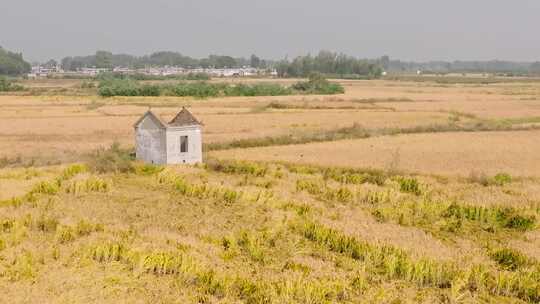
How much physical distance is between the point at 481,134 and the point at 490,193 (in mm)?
17843

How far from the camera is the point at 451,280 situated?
1059cm

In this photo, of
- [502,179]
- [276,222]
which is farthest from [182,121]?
[502,179]

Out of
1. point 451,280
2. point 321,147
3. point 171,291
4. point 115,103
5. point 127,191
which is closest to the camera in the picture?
point 171,291

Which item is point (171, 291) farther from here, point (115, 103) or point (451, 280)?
point (115, 103)

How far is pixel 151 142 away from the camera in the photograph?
23766 mm

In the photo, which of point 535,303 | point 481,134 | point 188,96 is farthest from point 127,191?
point 188,96

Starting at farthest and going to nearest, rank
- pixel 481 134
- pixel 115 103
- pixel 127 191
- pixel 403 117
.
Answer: pixel 115 103, pixel 403 117, pixel 481 134, pixel 127 191

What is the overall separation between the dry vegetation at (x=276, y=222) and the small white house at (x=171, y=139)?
3.50 feet

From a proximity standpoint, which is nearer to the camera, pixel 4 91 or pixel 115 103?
pixel 115 103

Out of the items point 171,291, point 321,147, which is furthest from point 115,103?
point 171,291

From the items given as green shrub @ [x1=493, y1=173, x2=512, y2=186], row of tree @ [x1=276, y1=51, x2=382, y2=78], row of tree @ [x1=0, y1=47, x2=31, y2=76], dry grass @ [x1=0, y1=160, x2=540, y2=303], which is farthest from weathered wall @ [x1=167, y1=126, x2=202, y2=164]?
row of tree @ [x1=0, y1=47, x2=31, y2=76]

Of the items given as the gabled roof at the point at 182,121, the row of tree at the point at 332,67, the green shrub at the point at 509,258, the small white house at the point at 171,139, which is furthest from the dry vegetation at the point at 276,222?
the row of tree at the point at 332,67

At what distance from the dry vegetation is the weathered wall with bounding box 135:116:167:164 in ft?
4.39

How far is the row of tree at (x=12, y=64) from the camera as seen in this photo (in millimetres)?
152625
